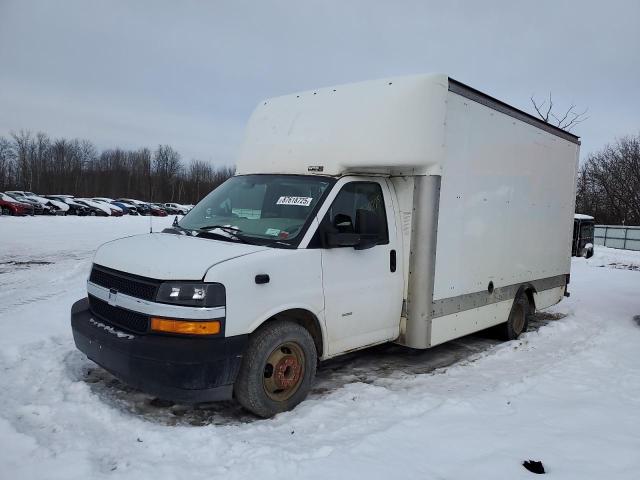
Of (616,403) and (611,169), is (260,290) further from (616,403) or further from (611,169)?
(611,169)

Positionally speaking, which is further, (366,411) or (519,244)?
(519,244)

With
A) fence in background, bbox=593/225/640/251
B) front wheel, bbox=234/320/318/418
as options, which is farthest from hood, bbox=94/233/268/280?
fence in background, bbox=593/225/640/251

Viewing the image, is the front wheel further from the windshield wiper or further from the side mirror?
the side mirror

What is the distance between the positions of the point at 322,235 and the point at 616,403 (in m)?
3.23

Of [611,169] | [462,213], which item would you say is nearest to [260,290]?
[462,213]

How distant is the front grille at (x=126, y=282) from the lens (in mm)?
3924

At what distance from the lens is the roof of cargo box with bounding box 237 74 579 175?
16.4 ft

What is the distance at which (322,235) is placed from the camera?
15.1 ft

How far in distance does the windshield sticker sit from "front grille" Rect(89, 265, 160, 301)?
1.52 m

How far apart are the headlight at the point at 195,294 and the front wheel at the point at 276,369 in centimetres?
53

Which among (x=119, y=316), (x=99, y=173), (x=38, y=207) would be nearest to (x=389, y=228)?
(x=119, y=316)

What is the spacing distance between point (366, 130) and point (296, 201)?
1.01m

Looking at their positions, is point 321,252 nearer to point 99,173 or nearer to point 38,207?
point 38,207

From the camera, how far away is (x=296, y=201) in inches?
191
